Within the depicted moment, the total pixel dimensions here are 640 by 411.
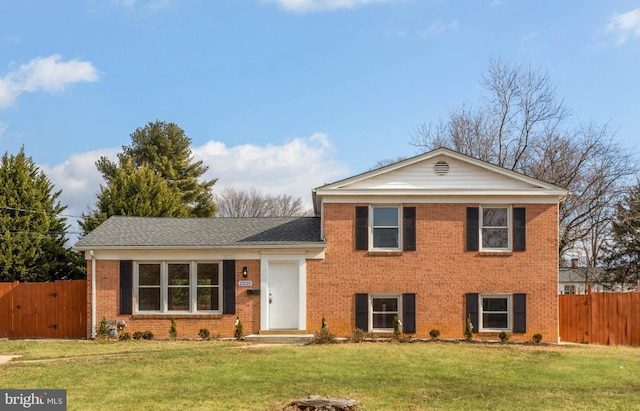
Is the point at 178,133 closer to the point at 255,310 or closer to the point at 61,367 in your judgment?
the point at 255,310

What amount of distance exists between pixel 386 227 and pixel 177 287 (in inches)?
277

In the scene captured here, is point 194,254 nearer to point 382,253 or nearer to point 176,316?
point 176,316

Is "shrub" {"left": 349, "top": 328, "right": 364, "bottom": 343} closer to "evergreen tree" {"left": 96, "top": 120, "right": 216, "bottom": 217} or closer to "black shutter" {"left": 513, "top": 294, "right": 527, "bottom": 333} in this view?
"black shutter" {"left": 513, "top": 294, "right": 527, "bottom": 333}

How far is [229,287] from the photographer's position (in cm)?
2077

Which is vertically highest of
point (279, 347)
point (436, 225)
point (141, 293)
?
point (436, 225)

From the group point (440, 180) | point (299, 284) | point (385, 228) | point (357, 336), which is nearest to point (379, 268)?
point (385, 228)

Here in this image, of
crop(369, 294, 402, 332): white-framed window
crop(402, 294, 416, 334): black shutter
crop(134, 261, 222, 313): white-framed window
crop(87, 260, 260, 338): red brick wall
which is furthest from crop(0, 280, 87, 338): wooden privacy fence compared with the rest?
crop(402, 294, 416, 334): black shutter

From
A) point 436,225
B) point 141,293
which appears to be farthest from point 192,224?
point 436,225

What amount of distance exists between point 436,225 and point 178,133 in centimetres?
3379

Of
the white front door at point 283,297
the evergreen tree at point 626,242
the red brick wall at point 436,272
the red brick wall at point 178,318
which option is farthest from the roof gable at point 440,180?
the evergreen tree at point 626,242

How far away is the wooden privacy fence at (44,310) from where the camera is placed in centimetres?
2178

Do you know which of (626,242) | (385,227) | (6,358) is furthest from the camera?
(626,242)

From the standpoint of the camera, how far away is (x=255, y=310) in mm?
20750

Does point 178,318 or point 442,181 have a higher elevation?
point 442,181
